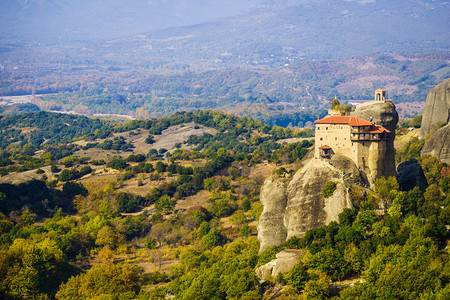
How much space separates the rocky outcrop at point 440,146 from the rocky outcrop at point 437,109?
907cm

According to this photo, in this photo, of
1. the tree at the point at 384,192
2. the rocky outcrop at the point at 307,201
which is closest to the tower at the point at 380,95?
the rocky outcrop at the point at 307,201

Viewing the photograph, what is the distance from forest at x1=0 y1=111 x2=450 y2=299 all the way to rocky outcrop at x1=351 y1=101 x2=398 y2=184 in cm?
107

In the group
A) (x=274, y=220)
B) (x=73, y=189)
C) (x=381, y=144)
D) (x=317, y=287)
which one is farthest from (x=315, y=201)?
(x=73, y=189)

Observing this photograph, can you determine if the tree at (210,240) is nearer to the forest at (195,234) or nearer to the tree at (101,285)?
the forest at (195,234)

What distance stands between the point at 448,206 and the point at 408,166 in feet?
31.2

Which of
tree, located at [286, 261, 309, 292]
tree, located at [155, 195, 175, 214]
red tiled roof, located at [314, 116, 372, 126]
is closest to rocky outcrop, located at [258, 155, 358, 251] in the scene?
red tiled roof, located at [314, 116, 372, 126]

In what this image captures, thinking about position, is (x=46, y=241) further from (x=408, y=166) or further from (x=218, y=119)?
(x=218, y=119)

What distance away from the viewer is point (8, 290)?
54.2 metres

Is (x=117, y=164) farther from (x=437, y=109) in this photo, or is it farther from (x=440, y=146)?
(x=440, y=146)

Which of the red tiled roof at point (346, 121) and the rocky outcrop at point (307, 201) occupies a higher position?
the red tiled roof at point (346, 121)

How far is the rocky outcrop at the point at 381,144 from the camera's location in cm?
5366

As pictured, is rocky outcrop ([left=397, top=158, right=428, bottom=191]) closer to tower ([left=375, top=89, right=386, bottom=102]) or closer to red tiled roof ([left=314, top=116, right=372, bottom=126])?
tower ([left=375, top=89, right=386, bottom=102])

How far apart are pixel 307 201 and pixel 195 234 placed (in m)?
25.7

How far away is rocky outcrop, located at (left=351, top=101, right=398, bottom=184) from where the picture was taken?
176ft
